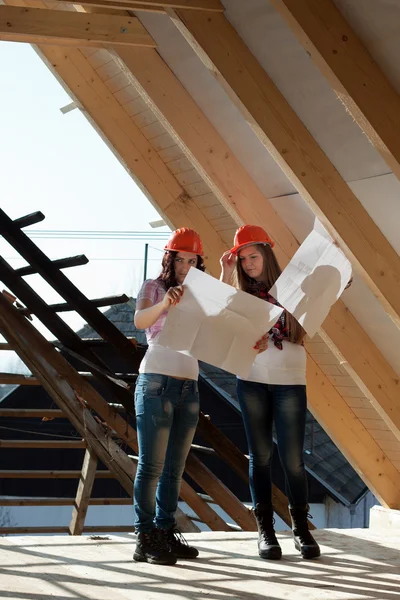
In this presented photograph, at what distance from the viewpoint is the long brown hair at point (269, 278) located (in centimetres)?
301

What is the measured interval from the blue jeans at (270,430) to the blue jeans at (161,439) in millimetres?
206

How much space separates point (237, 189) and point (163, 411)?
143 centimetres

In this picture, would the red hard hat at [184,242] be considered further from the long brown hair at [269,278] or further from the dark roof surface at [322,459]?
the dark roof surface at [322,459]

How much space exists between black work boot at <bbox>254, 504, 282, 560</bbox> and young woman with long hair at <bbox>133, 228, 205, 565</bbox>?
0.91 ft

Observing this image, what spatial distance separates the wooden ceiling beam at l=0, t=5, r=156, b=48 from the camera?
377cm

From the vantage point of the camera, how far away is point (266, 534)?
10.1 feet

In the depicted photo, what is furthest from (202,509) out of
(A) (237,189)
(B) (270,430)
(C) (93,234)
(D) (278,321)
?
(C) (93,234)

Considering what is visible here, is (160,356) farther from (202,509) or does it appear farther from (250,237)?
(202,509)

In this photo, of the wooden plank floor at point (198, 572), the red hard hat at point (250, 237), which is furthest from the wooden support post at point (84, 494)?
the red hard hat at point (250, 237)

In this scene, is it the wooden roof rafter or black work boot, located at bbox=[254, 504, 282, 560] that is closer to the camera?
black work boot, located at bbox=[254, 504, 282, 560]

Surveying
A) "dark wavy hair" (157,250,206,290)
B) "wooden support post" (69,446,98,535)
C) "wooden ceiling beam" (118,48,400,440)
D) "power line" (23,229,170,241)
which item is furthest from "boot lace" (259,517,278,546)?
"power line" (23,229,170,241)

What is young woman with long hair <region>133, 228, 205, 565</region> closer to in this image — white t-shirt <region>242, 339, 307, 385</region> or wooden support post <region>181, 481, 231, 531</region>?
white t-shirt <region>242, 339, 307, 385</region>

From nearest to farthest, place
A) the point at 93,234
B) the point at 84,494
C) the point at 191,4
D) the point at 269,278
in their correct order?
the point at 269,278 → the point at 191,4 → the point at 84,494 → the point at 93,234

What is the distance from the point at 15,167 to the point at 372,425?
40.1ft
